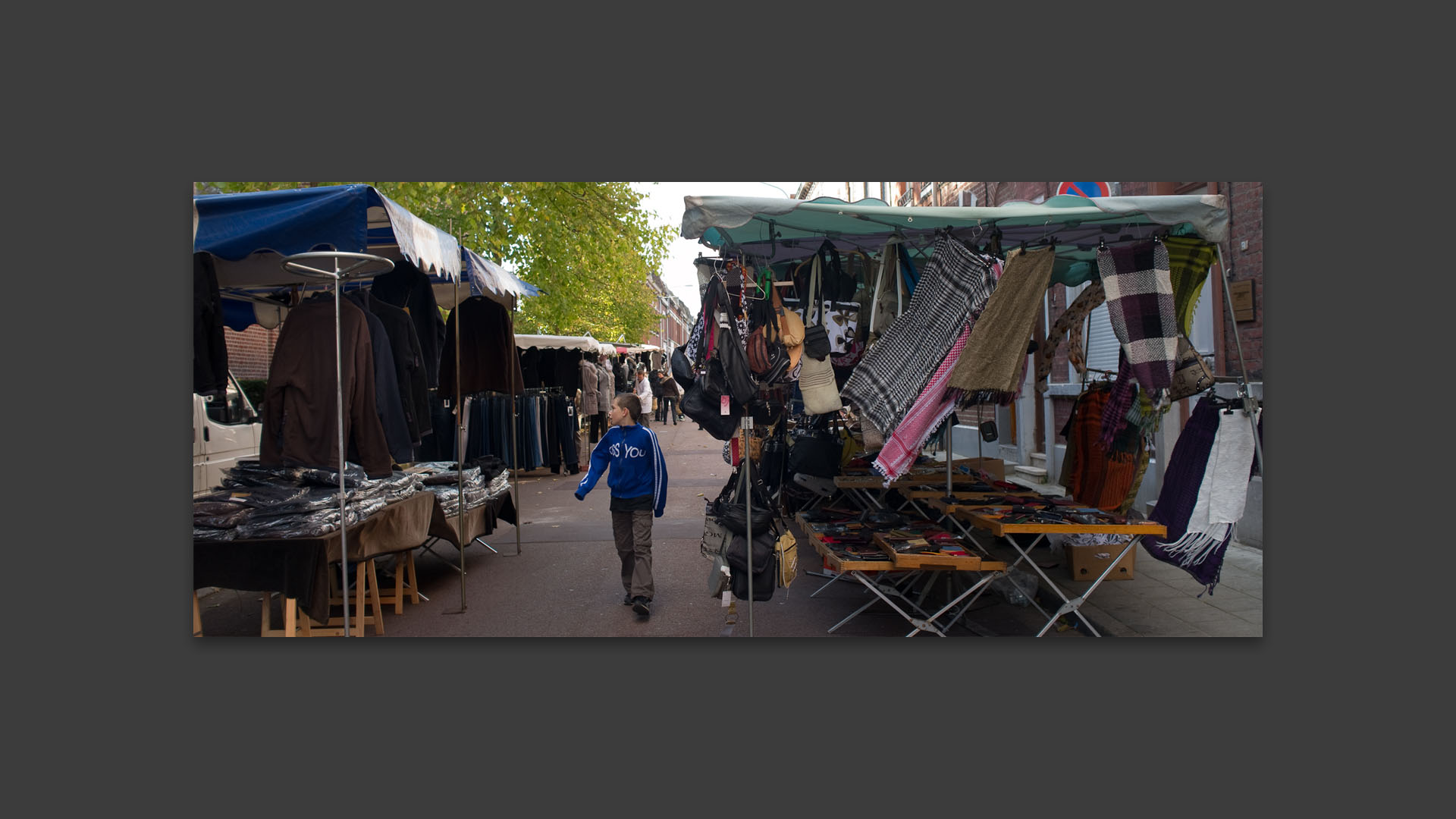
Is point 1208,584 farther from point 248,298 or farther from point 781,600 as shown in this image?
point 248,298

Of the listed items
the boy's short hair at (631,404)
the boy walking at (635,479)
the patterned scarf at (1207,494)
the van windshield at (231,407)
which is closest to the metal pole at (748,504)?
the boy walking at (635,479)

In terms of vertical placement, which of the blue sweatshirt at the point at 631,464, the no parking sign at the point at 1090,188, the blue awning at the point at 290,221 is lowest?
the blue sweatshirt at the point at 631,464

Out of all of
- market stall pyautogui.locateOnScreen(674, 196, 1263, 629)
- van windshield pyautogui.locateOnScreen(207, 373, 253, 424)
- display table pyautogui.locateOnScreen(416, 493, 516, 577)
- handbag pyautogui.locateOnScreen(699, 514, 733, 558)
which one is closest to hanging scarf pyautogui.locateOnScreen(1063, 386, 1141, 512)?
market stall pyautogui.locateOnScreen(674, 196, 1263, 629)

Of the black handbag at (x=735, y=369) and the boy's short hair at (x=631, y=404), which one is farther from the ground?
the black handbag at (x=735, y=369)

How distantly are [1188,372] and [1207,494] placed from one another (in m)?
0.74

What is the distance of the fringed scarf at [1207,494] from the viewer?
16.4ft

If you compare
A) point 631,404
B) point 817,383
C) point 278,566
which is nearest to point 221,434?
point 278,566

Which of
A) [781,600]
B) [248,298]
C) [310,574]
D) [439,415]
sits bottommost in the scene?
[781,600]

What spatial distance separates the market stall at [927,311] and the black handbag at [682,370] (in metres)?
0.01

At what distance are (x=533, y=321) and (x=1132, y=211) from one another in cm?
1405

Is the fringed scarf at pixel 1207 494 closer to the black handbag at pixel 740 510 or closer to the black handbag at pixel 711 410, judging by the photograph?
the black handbag at pixel 740 510

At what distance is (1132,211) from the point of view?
4.69 m

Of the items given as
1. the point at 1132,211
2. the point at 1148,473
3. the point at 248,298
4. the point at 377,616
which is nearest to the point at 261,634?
the point at 377,616

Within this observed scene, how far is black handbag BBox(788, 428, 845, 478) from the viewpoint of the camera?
782 cm
